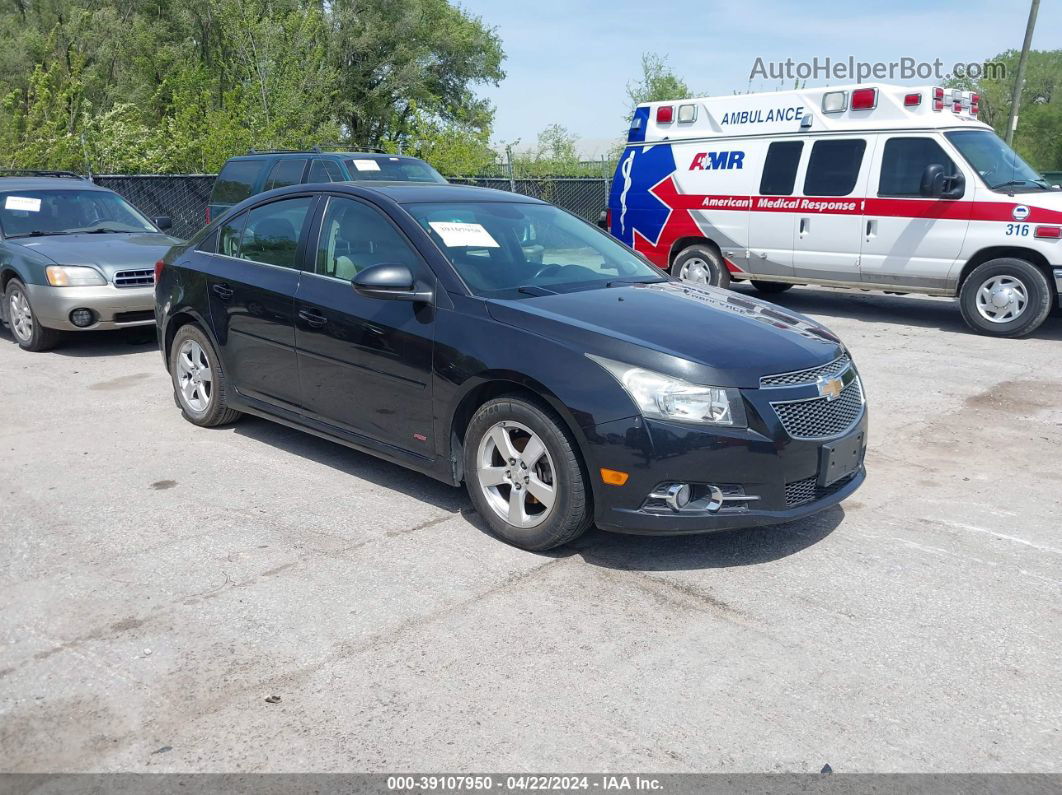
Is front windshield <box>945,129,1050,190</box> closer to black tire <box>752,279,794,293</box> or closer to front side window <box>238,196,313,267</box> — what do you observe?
black tire <box>752,279,794,293</box>

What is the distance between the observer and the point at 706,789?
2805 millimetres

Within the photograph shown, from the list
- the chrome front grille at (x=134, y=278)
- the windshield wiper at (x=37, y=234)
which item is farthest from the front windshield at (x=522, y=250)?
the windshield wiper at (x=37, y=234)

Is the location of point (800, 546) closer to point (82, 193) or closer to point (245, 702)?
point (245, 702)

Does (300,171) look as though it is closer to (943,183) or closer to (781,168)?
(781,168)

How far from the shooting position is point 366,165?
472 inches

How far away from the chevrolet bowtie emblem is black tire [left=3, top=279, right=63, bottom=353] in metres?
7.55

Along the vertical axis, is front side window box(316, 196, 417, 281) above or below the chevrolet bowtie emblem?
above

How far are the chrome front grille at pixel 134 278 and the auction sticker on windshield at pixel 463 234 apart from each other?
5.01 meters

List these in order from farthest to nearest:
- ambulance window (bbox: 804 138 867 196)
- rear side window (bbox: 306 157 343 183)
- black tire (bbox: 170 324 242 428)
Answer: rear side window (bbox: 306 157 343 183) → ambulance window (bbox: 804 138 867 196) → black tire (bbox: 170 324 242 428)

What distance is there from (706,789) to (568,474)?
164 centimetres

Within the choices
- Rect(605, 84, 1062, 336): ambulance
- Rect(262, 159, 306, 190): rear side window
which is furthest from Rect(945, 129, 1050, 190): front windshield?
Rect(262, 159, 306, 190): rear side window

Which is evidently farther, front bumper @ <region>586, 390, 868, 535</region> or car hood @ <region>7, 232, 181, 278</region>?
car hood @ <region>7, 232, 181, 278</region>

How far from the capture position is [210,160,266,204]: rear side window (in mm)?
12211

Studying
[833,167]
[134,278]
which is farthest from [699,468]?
[833,167]
